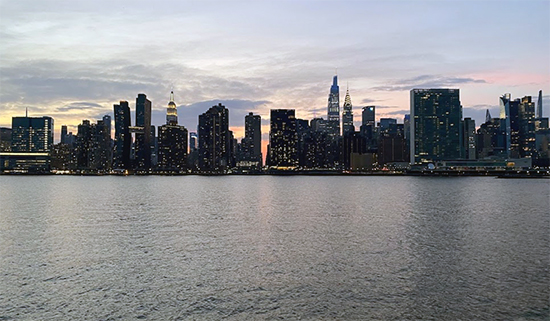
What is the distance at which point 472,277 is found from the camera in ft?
121

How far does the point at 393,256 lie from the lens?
45094 millimetres

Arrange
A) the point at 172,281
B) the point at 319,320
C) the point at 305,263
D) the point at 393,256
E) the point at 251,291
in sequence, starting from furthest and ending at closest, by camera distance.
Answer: the point at 393,256 → the point at 305,263 → the point at 172,281 → the point at 251,291 → the point at 319,320

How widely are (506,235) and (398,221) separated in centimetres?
1818

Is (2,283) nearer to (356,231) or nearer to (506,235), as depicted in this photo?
(356,231)

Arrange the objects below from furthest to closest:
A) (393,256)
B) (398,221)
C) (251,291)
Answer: (398,221) < (393,256) < (251,291)

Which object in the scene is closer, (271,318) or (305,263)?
(271,318)

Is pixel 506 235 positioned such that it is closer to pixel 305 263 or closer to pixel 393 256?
pixel 393 256

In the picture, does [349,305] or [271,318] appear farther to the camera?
[349,305]

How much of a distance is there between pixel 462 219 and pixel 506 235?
64.5ft

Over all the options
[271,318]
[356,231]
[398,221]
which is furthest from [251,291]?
[398,221]

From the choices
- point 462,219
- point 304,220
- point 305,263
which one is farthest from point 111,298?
point 462,219

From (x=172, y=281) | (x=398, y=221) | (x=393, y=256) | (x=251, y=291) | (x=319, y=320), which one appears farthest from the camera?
(x=398, y=221)

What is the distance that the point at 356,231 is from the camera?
2473 inches

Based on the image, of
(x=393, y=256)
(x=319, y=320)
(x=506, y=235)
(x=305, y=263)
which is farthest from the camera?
(x=506, y=235)
